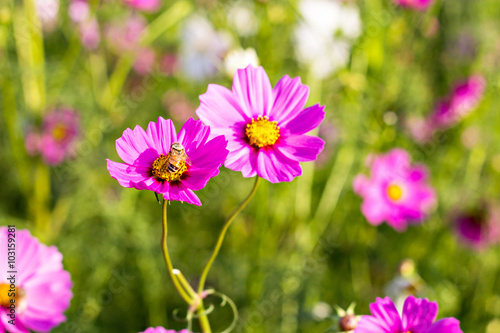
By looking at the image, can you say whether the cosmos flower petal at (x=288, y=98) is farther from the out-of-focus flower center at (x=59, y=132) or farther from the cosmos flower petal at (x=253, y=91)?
the out-of-focus flower center at (x=59, y=132)

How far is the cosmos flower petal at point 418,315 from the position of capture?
1.58ft

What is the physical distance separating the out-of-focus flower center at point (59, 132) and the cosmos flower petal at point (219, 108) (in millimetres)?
918

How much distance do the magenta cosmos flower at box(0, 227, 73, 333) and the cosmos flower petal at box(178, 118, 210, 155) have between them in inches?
10.0

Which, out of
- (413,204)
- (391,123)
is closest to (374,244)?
(413,204)

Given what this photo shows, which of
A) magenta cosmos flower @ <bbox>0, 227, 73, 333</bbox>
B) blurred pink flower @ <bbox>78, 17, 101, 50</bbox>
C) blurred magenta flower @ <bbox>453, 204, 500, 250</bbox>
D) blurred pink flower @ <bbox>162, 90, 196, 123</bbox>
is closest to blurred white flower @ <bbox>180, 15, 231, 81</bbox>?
blurred pink flower @ <bbox>162, 90, 196, 123</bbox>

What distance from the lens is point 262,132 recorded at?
546 millimetres

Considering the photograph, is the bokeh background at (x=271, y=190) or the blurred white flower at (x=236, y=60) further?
the bokeh background at (x=271, y=190)

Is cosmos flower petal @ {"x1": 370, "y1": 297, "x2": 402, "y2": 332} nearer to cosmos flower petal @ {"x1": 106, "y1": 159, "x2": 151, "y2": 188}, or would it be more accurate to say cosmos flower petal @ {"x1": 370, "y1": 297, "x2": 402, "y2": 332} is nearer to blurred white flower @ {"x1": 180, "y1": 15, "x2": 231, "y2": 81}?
cosmos flower petal @ {"x1": 106, "y1": 159, "x2": 151, "y2": 188}

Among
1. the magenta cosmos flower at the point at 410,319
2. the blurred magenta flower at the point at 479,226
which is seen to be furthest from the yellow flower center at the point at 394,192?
the magenta cosmos flower at the point at 410,319

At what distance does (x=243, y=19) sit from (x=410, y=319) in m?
1.27

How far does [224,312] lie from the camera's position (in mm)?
1265

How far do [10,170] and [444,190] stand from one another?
1.27m

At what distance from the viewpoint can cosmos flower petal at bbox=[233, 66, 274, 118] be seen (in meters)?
0.55

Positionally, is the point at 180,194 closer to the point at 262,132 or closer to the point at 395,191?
the point at 262,132
